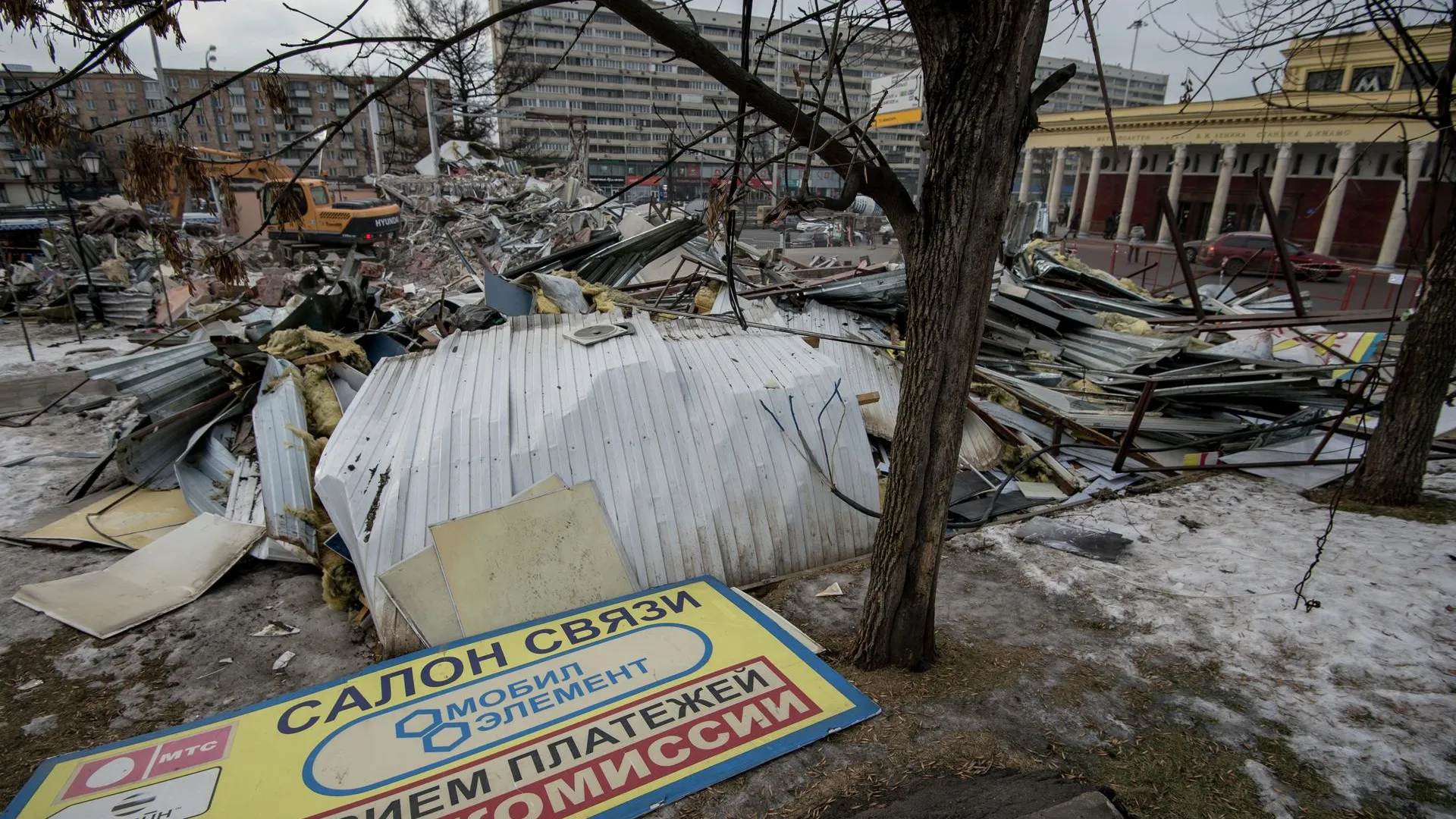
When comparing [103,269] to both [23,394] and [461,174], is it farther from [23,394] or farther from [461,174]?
[461,174]

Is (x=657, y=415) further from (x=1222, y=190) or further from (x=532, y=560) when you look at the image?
(x=1222, y=190)

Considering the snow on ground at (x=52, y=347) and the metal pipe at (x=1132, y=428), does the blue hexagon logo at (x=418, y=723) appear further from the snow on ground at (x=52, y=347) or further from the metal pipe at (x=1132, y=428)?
the snow on ground at (x=52, y=347)

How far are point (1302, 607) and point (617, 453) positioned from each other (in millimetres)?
4891

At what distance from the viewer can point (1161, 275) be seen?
2511cm

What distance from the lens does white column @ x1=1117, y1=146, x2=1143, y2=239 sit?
128 feet

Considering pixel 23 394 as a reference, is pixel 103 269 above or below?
above

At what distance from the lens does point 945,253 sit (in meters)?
3.30

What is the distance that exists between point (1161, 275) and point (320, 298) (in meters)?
27.0

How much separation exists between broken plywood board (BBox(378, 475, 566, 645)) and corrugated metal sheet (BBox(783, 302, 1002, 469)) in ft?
13.9

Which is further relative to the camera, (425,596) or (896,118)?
(896,118)

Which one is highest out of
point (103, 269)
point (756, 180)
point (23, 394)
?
point (756, 180)

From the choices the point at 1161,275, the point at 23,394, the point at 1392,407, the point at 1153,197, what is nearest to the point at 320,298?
the point at 23,394

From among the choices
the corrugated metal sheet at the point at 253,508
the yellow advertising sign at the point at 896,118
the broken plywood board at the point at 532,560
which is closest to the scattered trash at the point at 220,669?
the corrugated metal sheet at the point at 253,508

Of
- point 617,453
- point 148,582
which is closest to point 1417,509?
point 617,453
